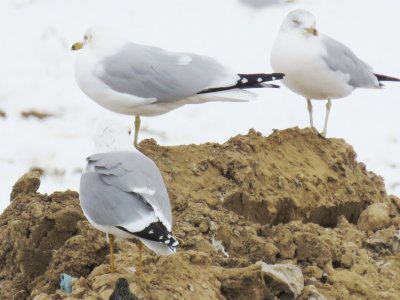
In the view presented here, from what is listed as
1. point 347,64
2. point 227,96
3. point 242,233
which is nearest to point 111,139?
point 242,233

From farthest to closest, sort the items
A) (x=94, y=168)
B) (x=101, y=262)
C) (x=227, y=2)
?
(x=227, y=2)
(x=101, y=262)
(x=94, y=168)

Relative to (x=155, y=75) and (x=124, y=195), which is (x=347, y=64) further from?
(x=124, y=195)

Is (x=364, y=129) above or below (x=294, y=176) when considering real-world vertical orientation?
below

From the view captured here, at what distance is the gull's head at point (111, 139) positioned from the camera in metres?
5.67

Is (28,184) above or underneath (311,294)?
underneath

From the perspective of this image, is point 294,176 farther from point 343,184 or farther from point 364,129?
point 364,129

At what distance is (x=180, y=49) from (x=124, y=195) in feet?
24.6

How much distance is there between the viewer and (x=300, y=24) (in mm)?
8492

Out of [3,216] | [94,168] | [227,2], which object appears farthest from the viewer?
[227,2]

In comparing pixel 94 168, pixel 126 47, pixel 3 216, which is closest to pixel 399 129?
pixel 126 47

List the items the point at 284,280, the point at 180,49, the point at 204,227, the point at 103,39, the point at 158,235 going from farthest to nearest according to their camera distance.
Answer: the point at 180,49 < the point at 103,39 < the point at 204,227 < the point at 284,280 < the point at 158,235

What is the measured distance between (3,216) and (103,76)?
102 centimetres

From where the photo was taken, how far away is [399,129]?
11250mm

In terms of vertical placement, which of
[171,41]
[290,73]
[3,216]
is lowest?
[171,41]
